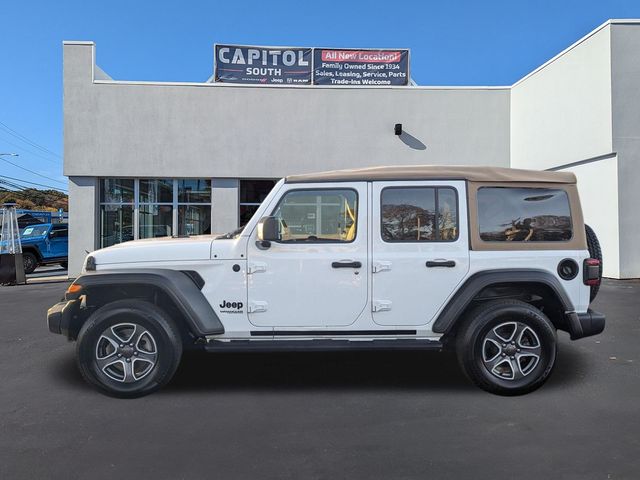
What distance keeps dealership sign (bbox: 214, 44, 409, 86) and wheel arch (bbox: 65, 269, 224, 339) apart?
1274 cm

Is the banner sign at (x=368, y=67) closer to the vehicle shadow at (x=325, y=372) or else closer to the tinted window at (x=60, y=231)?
the tinted window at (x=60, y=231)

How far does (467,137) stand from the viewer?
587 inches

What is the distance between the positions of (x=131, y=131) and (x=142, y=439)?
13104 mm

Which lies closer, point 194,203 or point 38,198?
point 194,203

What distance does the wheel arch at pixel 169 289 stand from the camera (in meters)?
3.90

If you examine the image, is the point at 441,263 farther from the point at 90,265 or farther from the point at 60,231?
the point at 60,231

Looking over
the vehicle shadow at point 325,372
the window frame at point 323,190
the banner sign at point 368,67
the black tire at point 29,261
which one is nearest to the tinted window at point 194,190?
the banner sign at point 368,67

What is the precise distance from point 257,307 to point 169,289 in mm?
743

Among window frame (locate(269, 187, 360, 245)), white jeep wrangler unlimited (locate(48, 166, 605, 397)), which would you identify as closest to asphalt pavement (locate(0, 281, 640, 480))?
white jeep wrangler unlimited (locate(48, 166, 605, 397))

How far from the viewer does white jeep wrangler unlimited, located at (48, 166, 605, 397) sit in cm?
392

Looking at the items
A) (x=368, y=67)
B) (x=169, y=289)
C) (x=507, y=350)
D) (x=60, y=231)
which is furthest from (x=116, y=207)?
(x=507, y=350)

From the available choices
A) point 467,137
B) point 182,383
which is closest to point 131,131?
point 467,137

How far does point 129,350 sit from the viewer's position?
12.9 feet

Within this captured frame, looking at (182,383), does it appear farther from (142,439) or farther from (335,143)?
(335,143)
